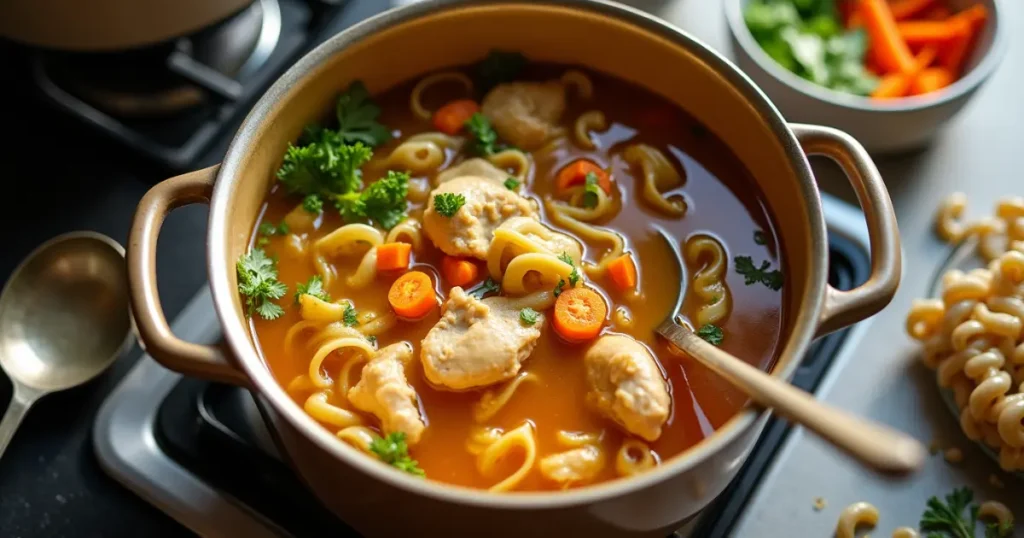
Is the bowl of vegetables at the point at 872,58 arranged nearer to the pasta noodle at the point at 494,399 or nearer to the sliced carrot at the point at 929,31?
the sliced carrot at the point at 929,31

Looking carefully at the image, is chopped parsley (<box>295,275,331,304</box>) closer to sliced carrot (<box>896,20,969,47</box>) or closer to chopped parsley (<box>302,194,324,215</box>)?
chopped parsley (<box>302,194,324,215</box>)

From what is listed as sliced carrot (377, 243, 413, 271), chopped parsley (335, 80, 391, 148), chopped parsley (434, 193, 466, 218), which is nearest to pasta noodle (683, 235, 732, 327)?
chopped parsley (434, 193, 466, 218)

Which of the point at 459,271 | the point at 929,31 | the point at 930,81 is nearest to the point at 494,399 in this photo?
the point at 459,271

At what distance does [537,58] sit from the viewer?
249cm

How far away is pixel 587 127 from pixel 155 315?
121cm

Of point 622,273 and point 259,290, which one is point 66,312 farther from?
point 622,273

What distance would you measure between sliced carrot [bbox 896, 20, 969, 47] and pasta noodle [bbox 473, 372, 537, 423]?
1739mm

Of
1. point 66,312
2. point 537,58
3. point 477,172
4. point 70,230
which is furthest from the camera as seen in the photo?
point 70,230

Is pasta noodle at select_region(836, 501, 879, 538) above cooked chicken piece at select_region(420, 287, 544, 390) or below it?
below

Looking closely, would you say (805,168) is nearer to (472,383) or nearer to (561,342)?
(561,342)

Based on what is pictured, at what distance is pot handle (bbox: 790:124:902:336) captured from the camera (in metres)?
1.72

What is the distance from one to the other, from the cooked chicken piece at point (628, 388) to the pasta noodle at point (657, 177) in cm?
43

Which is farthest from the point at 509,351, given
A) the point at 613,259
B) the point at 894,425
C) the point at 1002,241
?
the point at 1002,241

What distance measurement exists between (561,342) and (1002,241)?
1298mm
